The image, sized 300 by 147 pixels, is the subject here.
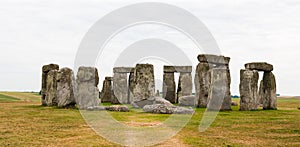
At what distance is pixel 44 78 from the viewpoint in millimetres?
24484

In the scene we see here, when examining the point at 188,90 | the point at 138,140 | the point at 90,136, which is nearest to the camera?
the point at 138,140

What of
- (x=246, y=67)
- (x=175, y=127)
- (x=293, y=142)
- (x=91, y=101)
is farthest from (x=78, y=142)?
(x=246, y=67)

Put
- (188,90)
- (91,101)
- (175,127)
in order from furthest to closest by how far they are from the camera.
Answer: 1. (188,90)
2. (91,101)
3. (175,127)

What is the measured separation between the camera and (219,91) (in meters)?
20.5

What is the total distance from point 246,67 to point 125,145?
15.5 m

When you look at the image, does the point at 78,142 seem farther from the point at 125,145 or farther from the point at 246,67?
the point at 246,67

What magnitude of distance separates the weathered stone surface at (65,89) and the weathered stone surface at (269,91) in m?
11.3

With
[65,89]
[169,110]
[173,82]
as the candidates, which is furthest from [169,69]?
[169,110]

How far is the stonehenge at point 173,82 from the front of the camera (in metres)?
29.9

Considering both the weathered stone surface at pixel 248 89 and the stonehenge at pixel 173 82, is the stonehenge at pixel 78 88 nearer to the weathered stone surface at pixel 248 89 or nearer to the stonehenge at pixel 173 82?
the weathered stone surface at pixel 248 89

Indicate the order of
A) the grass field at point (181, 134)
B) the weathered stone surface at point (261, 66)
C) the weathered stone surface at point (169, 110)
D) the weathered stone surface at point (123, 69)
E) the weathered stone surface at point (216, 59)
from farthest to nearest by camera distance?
the weathered stone surface at point (123, 69) < the weathered stone surface at point (261, 66) < the weathered stone surface at point (216, 59) < the weathered stone surface at point (169, 110) < the grass field at point (181, 134)

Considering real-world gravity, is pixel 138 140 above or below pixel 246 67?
below

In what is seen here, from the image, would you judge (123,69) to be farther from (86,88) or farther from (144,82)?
(86,88)

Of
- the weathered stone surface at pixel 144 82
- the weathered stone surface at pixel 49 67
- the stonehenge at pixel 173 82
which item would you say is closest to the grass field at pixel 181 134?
the weathered stone surface at pixel 144 82
